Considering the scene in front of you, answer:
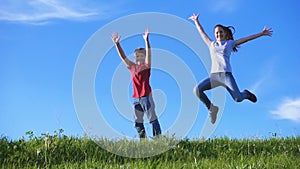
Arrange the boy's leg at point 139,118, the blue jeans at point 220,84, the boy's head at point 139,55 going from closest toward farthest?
1. the boy's leg at point 139,118
2. the blue jeans at point 220,84
3. the boy's head at point 139,55

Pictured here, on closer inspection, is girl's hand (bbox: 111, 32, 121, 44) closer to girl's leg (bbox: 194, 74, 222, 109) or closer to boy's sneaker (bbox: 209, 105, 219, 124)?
Answer: girl's leg (bbox: 194, 74, 222, 109)

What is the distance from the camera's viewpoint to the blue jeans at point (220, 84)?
9.85m

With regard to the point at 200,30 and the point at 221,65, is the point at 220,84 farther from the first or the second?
the point at 200,30

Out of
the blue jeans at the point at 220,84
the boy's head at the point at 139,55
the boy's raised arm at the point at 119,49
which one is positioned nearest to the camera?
the boy's raised arm at the point at 119,49

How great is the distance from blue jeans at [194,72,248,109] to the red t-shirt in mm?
1100

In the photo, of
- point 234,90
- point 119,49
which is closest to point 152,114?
point 119,49

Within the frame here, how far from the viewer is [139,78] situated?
32.7 ft

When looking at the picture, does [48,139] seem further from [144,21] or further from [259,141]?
[259,141]

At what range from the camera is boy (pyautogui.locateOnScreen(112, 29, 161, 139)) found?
378 inches

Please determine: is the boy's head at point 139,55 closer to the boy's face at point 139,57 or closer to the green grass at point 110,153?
the boy's face at point 139,57

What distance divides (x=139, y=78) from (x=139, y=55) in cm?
57

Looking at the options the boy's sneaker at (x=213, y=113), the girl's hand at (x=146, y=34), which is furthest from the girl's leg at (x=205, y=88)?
the girl's hand at (x=146, y=34)

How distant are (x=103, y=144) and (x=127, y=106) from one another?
969 mm

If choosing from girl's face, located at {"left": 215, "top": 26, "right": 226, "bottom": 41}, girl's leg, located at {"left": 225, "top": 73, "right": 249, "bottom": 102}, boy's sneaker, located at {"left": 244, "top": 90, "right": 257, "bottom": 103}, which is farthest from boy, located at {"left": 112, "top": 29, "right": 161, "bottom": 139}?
boy's sneaker, located at {"left": 244, "top": 90, "right": 257, "bottom": 103}
